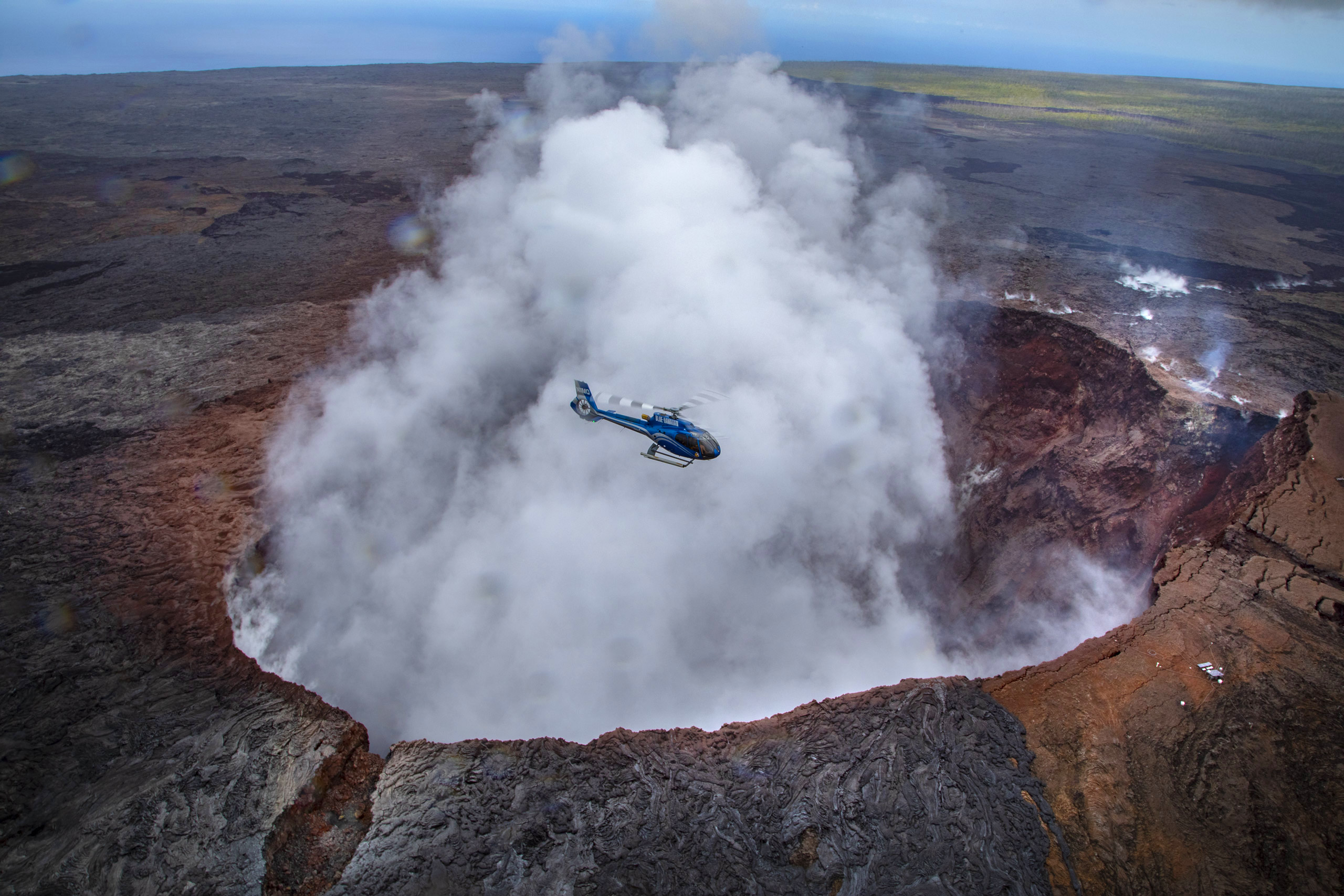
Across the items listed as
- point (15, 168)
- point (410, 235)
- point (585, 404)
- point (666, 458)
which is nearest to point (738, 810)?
point (666, 458)

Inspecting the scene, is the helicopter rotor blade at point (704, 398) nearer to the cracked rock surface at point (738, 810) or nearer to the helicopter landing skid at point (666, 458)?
the helicopter landing skid at point (666, 458)

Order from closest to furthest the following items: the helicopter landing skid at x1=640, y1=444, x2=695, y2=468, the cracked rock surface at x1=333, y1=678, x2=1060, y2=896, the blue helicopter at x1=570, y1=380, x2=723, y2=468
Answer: the cracked rock surface at x1=333, y1=678, x2=1060, y2=896 < the helicopter landing skid at x1=640, y1=444, x2=695, y2=468 < the blue helicopter at x1=570, y1=380, x2=723, y2=468

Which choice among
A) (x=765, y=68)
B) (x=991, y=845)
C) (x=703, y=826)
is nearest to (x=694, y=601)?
(x=703, y=826)

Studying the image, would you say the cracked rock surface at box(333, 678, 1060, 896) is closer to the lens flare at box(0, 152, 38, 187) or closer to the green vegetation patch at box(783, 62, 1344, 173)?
the lens flare at box(0, 152, 38, 187)

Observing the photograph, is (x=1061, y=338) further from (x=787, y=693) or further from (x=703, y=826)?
(x=703, y=826)

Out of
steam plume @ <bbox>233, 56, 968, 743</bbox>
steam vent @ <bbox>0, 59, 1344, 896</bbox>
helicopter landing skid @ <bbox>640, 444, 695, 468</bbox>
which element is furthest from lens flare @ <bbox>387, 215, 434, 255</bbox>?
helicopter landing skid @ <bbox>640, 444, 695, 468</bbox>

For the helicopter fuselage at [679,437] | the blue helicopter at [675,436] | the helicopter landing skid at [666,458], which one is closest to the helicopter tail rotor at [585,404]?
the blue helicopter at [675,436]
